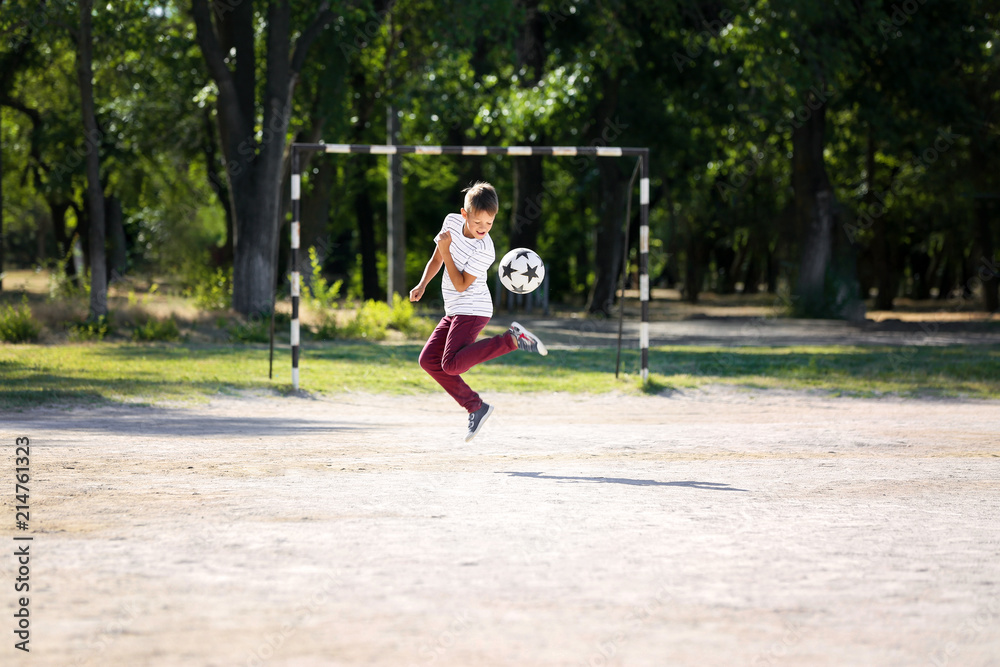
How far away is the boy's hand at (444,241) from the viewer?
7520mm

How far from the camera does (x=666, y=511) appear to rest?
Result: 236 inches

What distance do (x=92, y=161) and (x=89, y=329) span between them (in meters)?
2.86

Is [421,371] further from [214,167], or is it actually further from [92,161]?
[214,167]

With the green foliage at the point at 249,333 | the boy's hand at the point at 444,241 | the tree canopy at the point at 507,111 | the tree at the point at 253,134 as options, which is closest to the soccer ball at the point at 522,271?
the boy's hand at the point at 444,241

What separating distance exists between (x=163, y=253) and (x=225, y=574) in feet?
111

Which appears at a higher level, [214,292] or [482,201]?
[482,201]

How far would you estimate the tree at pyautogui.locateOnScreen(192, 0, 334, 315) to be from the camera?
792 inches

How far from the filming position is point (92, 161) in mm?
18375

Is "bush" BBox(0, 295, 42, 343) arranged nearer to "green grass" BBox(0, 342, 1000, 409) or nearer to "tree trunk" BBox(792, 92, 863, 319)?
"green grass" BBox(0, 342, 1000, 409)

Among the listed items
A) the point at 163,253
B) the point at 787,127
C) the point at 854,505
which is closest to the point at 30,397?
the point at 854,505

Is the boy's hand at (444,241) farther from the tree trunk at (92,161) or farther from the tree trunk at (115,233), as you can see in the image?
the tree trunk at (115,233)

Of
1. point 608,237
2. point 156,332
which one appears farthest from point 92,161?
point 608,237

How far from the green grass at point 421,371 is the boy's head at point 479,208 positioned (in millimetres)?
5059

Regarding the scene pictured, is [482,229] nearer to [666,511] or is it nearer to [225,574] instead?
[666,511]
